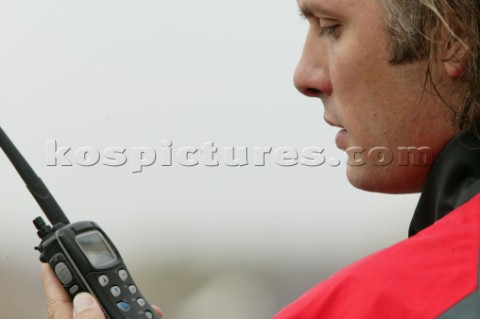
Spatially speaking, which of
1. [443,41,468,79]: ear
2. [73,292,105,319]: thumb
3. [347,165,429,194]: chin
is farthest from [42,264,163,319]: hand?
[443,41,468,79]: ear

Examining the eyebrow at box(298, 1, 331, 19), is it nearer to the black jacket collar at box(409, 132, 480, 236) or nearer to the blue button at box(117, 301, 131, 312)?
the black jacket collar at box(409, 132, 480, 236)

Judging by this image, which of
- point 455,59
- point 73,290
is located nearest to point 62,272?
point 73,290

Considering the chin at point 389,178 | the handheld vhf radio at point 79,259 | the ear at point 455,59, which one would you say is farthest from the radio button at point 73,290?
the ear at point 455,59

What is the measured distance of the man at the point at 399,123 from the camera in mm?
969

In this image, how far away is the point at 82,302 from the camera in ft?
3.78

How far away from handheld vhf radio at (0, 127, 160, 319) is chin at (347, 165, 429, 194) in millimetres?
291

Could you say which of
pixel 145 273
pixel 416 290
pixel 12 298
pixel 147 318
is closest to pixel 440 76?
pixel 416 290

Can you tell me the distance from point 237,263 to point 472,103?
8.24ft

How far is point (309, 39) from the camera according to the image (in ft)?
4.21

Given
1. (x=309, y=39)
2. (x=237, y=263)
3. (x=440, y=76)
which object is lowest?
(x=237, y=263)

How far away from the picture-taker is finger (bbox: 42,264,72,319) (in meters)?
1.16

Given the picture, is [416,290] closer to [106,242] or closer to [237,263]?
[106,242]

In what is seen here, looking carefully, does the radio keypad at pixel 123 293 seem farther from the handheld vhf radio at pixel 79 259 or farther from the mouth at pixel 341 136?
the mouth at pixel 341 136

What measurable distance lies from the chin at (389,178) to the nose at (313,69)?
110 millimetres
